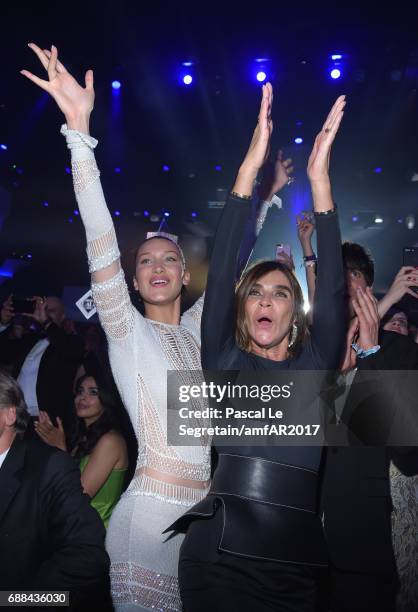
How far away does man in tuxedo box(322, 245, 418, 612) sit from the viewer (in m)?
2.04

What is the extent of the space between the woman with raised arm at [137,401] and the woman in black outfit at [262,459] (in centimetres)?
20

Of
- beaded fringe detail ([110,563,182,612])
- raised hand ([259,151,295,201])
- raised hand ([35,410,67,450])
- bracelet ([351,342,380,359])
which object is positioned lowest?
beaded fringe detail ([110,563,182,612])

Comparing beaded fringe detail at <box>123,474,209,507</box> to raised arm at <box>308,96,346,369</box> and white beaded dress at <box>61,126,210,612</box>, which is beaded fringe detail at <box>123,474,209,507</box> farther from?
raised arm at <box>308,96,346,369</box>

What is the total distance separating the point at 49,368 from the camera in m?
4.82

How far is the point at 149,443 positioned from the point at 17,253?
12613 mm

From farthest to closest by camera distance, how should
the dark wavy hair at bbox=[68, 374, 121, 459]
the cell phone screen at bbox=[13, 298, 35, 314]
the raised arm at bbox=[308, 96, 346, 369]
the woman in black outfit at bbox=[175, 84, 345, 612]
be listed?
the cell phone screen at bbox=[13, 298, 35, 314] < the dark wavy hair at bbox=[68, 374, 121, 459] < the raised arm at bbox=[308, 96, 346, 369] < the woman in black outfit at bbox=[175, 84, 345, 612]

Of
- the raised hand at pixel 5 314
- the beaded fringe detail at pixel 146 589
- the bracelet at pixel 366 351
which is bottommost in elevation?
the beaded fringe detail at pixel 146 589

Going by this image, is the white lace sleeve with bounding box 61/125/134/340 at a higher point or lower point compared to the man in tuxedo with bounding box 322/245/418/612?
higher

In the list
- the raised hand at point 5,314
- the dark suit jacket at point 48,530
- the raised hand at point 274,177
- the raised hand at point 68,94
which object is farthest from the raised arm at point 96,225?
the raised hand at point 5,314

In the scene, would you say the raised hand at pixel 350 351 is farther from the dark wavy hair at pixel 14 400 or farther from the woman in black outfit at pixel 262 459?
the dark wavy hair at pixel 14 400

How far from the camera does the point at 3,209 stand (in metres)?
9.46

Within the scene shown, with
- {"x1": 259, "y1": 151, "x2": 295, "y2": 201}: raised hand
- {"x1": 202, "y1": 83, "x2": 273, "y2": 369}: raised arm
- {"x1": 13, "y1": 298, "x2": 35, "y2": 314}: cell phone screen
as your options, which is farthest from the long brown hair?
{"x1": 13, "y1": 298, "x2": 35, "y2": 314}: cell phone screen

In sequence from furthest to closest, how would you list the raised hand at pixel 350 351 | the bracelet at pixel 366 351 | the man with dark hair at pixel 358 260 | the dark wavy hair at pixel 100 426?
1. the dark wavy hair at pixel 100 426
2. the man with dark hair at pixel 358 260
3. the raised hand at pixel 350 351
4. the bracelet at pixel 366 351

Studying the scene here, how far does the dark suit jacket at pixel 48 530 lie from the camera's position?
6.22ft
